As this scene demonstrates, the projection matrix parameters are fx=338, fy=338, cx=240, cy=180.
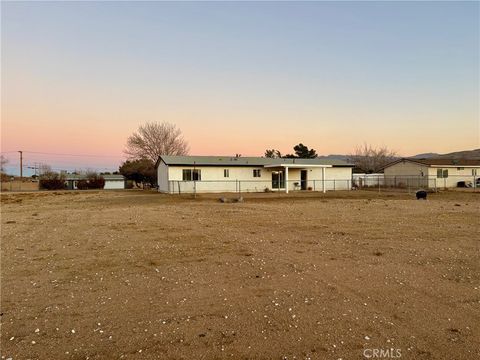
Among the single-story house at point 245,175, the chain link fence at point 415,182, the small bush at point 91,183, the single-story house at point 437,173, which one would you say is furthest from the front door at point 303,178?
the small bush at point 91,183

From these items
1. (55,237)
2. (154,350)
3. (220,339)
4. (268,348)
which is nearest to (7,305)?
(154,350)

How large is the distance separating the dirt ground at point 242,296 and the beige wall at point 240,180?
23.0m

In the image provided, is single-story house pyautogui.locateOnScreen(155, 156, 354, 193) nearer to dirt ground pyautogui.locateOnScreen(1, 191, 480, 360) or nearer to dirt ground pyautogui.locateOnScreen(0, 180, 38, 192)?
dirt ground pyautogui.locateOnScreen(1, 191, 480, 360)

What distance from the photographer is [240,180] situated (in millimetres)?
34719

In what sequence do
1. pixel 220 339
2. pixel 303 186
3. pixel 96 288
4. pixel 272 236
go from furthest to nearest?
pixel 303 186
pixel 272 236
pixel 96 288
pixel 220 339

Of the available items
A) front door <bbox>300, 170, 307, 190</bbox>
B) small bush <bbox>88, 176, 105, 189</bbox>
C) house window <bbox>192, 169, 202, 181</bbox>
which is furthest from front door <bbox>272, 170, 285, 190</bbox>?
small bush <bbox>88, 176, 105, 189</bbox>

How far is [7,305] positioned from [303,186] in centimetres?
3457

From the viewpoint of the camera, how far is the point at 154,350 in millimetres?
3432

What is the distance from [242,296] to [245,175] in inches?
1201

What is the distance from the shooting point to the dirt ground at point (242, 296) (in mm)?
3523

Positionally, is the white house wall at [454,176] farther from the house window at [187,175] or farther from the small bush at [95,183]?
the small bush at [95,183]

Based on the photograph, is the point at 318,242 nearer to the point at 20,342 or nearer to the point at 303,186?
the point at 20,342

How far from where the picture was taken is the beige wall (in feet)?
107

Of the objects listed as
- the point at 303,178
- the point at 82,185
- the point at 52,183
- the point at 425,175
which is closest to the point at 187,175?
the point at 303,178
